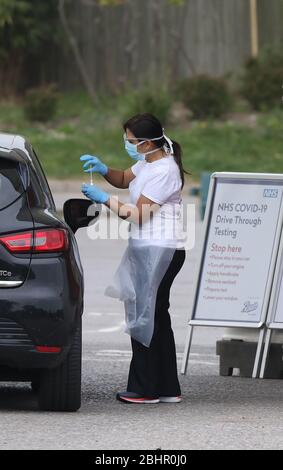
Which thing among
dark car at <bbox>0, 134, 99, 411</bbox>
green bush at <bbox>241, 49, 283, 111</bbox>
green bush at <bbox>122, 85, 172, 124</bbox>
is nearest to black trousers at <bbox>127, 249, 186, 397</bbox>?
dark car at <bbox>0, 134, 99, 411</bbox>

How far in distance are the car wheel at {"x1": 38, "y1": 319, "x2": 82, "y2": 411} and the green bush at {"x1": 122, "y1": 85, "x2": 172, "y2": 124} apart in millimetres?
18903

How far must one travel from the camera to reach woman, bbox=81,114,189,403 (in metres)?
8.30

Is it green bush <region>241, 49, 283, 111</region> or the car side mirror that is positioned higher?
green bush <region>241, 49, 283, 111</region>

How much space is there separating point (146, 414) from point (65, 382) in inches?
20.1

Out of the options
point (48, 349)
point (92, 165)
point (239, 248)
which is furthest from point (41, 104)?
point (48, 349)

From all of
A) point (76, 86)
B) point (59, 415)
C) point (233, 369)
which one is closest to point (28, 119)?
point (76, 86)

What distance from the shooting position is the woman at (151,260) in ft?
27.2

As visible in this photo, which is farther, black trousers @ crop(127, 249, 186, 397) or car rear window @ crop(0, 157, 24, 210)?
black trousers @ crop(127, 249, 186, 397)

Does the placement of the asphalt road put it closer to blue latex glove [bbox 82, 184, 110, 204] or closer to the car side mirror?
the car side mirror

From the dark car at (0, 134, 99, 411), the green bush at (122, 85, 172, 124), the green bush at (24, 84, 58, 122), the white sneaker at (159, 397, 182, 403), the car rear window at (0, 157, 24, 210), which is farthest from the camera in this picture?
the green bush at (24, 84, 58, 122)

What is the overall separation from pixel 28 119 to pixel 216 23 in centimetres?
426

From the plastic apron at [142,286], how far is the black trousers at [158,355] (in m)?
0.05

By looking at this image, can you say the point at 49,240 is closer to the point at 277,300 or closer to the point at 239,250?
the point at 239,250

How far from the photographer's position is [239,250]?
9.20 metres
